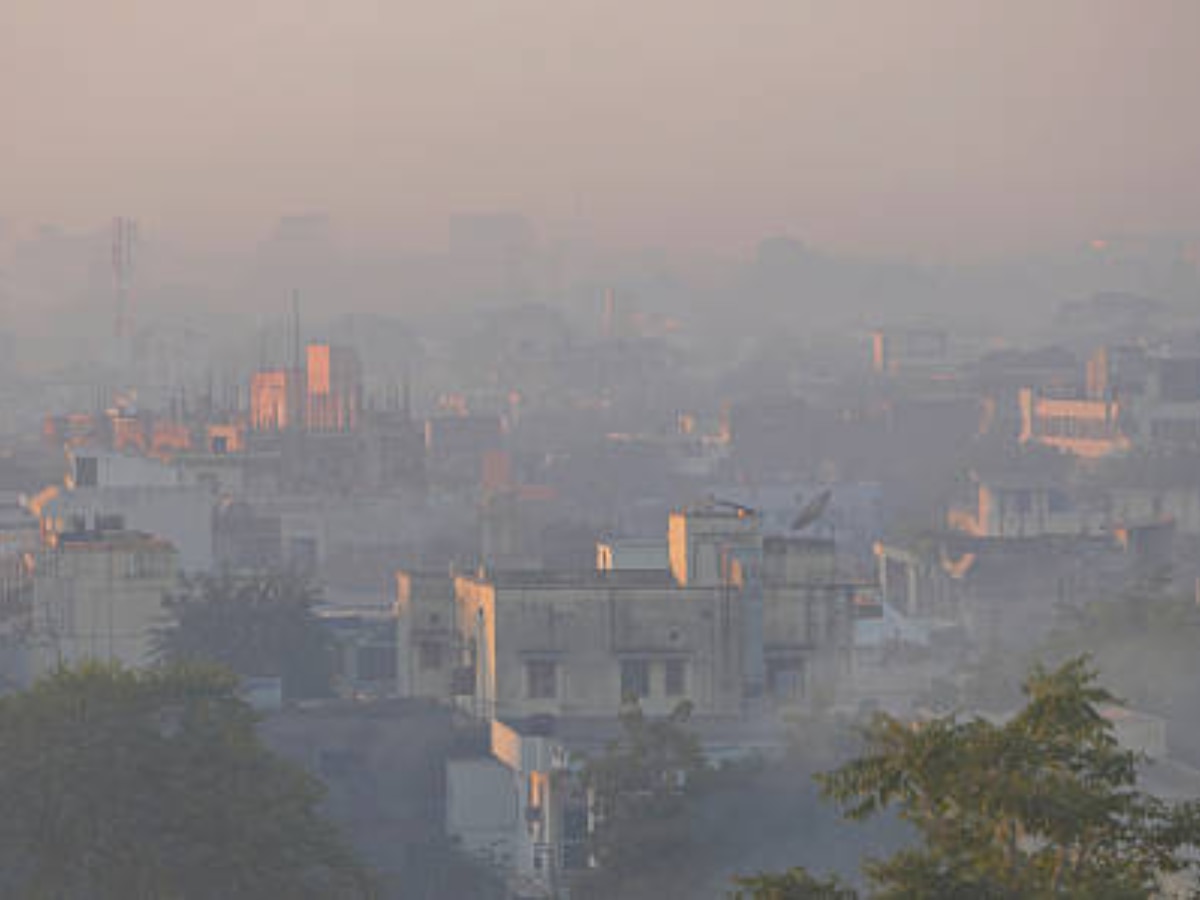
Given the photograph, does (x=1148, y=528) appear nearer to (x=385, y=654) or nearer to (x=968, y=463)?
(x=385, y=654)

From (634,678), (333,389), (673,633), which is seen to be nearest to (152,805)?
(634,678)

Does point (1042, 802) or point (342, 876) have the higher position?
point (1042, 802)

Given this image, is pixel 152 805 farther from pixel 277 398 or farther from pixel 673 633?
pixel 277 398

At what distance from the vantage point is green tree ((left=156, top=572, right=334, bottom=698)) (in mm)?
66250

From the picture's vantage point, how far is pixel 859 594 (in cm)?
7631

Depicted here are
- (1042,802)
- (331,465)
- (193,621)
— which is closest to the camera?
(1042,802)

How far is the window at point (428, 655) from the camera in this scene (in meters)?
62.4

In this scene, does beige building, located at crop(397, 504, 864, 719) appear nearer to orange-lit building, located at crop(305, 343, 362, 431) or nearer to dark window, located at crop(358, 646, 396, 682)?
dark window, located at crop(358, 646, 396, 682)

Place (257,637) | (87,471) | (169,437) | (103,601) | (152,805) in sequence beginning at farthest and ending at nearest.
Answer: (169,437) → (87,471) → (257,637) → (103,601) → (152,805)

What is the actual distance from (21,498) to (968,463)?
62631mm

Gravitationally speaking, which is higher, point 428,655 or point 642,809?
point 428,655

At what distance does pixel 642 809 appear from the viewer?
147ft

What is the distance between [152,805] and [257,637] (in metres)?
24.6

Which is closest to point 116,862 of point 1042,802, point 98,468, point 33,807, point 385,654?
point 33,807
